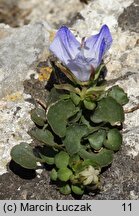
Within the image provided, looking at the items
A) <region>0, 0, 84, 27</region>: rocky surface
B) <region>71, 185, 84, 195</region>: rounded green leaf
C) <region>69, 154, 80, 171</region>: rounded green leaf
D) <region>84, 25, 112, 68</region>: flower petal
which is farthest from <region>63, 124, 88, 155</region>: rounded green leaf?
<region>0, 0, 84, 27</region>: rocky surface

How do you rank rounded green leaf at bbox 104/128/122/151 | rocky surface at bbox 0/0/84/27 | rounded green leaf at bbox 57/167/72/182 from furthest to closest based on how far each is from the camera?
rocky surface at bbox 0/0/84/27, rounded green leaf at bbox 104/128/122/151, rounded green leaf at bbox 57/167/72/182

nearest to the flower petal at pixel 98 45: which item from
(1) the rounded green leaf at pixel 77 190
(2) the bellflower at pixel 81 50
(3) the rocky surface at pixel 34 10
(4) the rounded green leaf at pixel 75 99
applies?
(2) the bellflower at pixel 81 50

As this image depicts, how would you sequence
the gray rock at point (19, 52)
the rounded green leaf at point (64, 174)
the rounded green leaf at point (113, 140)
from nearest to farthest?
the rounded green leaf at point (64, 174), the rounded green leaf at point (113, 140), the gray rock at point (19, 52)

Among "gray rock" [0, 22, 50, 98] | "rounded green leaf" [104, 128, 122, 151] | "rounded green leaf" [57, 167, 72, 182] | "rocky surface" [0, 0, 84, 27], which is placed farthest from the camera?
"rocky surface" [0, 0, 84, 27]

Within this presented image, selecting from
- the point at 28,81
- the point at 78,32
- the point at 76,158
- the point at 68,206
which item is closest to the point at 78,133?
the point at 76,158

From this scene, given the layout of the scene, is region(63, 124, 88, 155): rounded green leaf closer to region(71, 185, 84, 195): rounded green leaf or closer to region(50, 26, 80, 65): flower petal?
region(71, 185, 84, 195): rounded green leaf

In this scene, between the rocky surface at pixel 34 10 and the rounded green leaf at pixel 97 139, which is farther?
the rocky surface at pixel 34 10

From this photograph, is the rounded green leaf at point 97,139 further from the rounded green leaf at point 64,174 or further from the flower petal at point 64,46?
the flower petal at point 64,46
